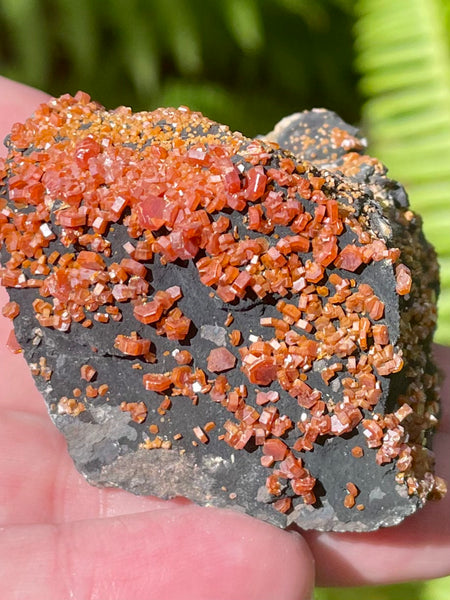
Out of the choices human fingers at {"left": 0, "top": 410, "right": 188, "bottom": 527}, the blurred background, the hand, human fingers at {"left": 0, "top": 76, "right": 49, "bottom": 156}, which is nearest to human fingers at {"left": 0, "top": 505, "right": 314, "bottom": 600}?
the hand

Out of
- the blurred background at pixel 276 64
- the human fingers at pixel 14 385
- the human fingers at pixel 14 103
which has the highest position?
the blurred background at pixel 276 64

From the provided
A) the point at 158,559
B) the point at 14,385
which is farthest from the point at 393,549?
the point at 14,385

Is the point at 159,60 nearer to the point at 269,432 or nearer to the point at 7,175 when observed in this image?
the point at 7,175

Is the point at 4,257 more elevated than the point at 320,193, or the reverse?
the point at 320,193

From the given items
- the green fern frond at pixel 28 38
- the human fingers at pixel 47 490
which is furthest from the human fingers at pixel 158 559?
the green fern frond at pixel 28 38

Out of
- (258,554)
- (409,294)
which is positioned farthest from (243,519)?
(409,294)

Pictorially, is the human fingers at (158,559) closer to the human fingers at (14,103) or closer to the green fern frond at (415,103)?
the human fingers at (14,103)
